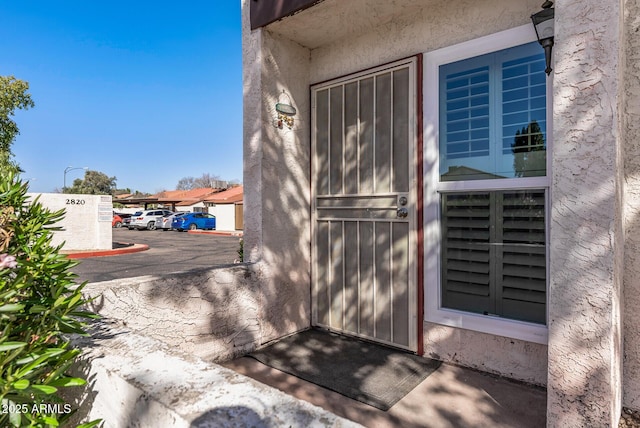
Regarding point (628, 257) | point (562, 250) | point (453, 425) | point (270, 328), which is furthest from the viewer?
point (270, 328)

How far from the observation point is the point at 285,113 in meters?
3.78

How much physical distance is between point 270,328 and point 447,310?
1675 mm

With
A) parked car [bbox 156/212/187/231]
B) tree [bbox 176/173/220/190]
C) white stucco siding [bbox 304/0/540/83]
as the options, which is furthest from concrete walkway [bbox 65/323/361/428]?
tree [bbox 176/173/220/190]

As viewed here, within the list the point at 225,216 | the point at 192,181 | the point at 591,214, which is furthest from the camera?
the point at 192,181

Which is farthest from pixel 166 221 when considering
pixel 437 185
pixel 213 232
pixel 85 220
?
pixel 437 185

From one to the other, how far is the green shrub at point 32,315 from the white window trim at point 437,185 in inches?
102


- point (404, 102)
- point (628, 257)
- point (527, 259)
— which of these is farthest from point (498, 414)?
point (404, 102)

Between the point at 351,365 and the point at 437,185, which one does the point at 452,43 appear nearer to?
the point at 437,185

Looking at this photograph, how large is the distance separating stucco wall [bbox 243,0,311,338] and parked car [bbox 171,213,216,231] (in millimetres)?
20283

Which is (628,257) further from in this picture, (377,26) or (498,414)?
(377,26)

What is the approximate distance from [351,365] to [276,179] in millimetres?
1882

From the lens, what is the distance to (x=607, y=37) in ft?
6.24

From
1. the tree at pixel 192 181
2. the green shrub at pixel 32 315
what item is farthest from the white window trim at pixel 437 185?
the tree at pixel 192 181

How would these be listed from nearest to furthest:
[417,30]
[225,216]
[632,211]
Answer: [632,211], [417,30], [225,216]
